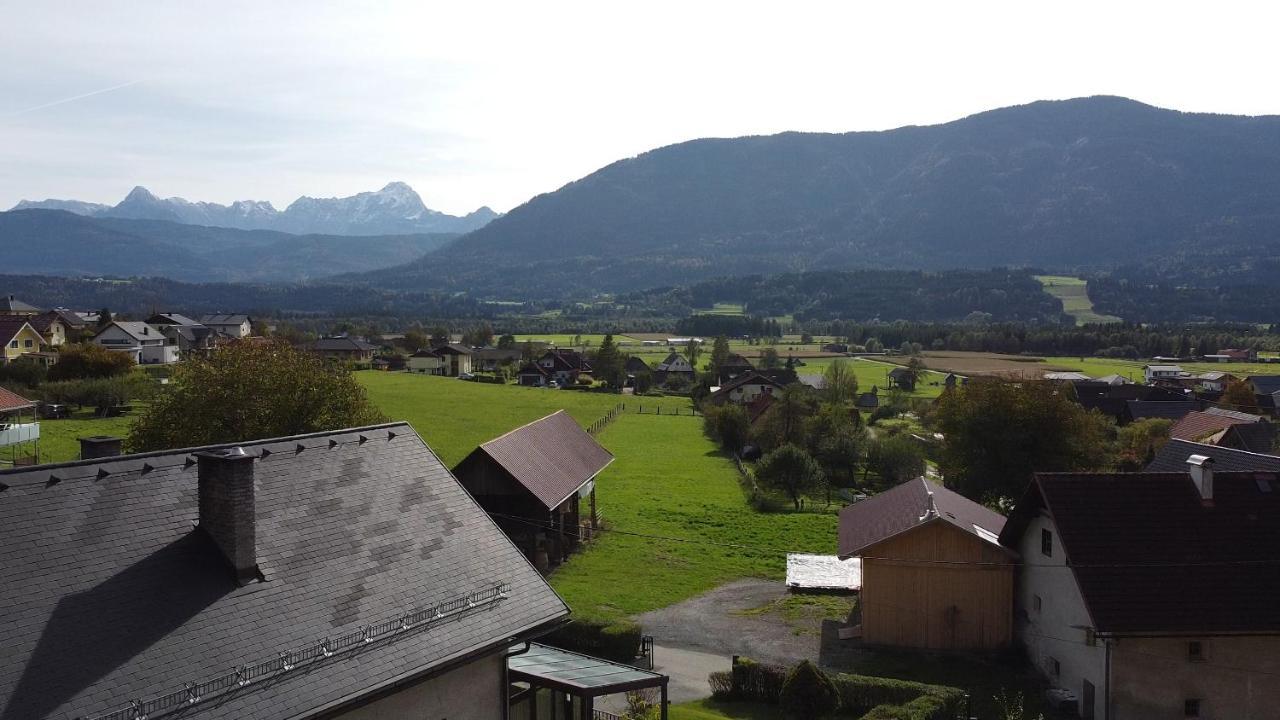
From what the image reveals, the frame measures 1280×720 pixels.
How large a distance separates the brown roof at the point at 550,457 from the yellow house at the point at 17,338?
59.6 metres

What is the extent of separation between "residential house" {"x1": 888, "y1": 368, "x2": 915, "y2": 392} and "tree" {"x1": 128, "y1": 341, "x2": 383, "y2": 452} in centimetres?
8581

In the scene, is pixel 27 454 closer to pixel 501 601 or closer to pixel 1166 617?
pixel 501 601

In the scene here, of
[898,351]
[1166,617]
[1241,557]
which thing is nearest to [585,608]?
[1166,617]

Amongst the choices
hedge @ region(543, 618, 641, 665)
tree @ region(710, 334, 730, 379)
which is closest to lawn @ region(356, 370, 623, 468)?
tree @ region(710, 334, 730, 379)

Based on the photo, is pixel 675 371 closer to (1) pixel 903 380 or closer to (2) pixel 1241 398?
(1) pixel 903 380

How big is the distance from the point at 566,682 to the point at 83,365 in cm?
6211

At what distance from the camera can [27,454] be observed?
40.3m

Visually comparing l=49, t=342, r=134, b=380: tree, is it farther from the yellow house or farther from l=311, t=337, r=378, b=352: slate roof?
l=311, t=337, r=378, b=352: slate roof

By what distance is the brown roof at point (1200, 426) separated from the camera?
55.5 meters

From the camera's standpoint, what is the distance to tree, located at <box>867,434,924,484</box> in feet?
182

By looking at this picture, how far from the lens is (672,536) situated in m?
38.6

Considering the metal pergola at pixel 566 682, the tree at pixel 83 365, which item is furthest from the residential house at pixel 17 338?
the metal pergola at pixel 566 682

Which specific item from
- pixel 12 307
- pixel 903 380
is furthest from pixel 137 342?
pixel 903 380

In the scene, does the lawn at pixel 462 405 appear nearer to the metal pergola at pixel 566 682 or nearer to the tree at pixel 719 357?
the tree at pixel 719 357
